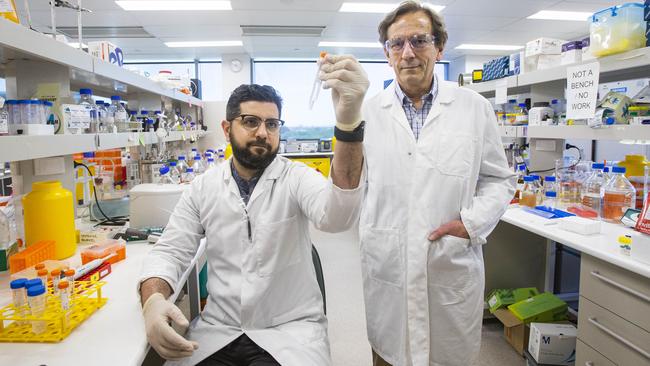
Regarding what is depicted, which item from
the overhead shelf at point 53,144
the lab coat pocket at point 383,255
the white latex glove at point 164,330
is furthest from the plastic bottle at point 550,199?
the overhead shelf at point 53,144

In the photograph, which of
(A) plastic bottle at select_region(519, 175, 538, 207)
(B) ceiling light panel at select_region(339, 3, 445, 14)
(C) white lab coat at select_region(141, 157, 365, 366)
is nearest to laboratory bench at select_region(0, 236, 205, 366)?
(C) white lab coat at select_region(141, 157, 365, 366)

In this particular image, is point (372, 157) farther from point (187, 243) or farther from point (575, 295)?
point (575, 295)

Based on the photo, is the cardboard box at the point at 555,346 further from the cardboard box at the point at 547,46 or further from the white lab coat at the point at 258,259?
the cardboard box at the point at 547,46

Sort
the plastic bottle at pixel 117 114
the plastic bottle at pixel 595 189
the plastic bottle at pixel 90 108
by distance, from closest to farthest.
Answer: the plastic bottle at pixel 90 108 → the plastic bottle at pixel 595 189 → the plastic bottle at pixel 117 114

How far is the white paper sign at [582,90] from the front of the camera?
1.80 m

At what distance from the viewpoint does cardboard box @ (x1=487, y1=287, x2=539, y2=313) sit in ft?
7.84

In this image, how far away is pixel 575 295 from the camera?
268cm

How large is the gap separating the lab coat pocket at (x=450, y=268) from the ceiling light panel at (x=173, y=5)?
4260mm

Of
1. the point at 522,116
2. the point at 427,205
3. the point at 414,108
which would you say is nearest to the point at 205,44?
the point at 522,116

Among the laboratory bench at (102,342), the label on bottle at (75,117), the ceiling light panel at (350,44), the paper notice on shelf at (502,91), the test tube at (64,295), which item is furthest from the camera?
the ceiling light panel at (350,44)

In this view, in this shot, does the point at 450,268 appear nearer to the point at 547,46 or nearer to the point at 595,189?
the point at 595,189

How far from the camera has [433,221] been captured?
4.38 feet

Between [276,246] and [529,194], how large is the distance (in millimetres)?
1589

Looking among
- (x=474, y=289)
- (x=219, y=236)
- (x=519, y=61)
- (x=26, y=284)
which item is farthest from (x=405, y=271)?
(x=519, y=61)
